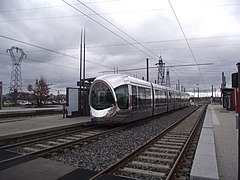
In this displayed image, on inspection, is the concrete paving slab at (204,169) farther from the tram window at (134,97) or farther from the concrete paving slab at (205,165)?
the tram window at (134,97)

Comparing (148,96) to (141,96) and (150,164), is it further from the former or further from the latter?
(150,164)

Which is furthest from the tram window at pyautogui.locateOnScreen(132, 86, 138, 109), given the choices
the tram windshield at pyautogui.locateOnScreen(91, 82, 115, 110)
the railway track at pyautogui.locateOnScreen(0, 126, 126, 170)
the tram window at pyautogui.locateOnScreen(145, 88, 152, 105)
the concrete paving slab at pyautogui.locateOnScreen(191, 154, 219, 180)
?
the concrete paving slab at pyautogui.locateOnScreen(191, 154, 219, 180)

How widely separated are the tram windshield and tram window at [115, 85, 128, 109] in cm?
42

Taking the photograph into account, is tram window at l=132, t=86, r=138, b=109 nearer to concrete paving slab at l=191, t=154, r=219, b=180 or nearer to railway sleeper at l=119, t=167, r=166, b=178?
concrete paving slab at l=191, t=154, r=219, b=180

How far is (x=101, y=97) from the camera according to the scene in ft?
48.9

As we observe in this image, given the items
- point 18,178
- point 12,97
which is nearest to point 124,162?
point 18,178

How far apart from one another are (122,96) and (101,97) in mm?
1268

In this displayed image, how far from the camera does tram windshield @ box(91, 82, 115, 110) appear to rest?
47.9 feet

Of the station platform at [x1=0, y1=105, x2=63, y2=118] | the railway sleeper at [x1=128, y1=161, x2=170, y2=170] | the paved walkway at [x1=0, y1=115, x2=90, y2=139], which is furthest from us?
the station platform at [x1=0, y1=105, x2=63, y2=118]

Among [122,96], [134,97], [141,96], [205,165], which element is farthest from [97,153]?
[141,96]

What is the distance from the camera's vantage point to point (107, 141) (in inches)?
429

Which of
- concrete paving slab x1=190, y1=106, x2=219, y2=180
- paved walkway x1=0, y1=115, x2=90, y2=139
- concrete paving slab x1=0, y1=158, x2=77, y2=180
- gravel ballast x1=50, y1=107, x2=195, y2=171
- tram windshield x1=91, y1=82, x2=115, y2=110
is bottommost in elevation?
gravel ballast x1=50, y1=107, x2=195, y2=171

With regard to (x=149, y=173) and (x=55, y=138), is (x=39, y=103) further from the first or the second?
(x=149, y=173)

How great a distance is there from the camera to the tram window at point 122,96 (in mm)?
14613
